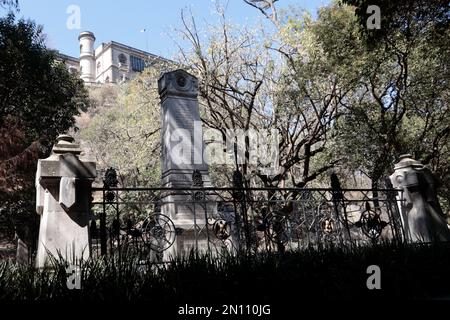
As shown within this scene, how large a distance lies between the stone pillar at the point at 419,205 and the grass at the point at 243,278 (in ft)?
7.10

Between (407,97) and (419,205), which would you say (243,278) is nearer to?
(419,205)

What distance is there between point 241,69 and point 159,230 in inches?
555

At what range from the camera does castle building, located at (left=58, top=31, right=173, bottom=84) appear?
89125 mm

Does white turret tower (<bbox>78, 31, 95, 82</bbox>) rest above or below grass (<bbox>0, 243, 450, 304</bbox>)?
above

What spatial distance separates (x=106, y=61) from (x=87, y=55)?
878 centimetres

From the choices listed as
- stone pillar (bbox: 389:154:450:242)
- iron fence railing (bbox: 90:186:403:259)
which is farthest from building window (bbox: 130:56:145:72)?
stone pillar (bbox: 389:154:450:242)

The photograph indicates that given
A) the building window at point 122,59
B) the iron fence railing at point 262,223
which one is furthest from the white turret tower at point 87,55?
the iron fence railing at point 262,223

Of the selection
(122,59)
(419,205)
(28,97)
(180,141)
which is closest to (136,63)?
(122,59)

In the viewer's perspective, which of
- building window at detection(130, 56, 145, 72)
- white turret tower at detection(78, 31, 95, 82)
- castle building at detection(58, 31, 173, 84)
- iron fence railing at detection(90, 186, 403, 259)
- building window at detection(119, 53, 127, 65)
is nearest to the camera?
iron fence railing at detection(90, 186, 403, 259)

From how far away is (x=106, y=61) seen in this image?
90.8 m

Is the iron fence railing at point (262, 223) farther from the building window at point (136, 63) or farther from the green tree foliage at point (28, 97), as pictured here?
the building window at point (136, 63)

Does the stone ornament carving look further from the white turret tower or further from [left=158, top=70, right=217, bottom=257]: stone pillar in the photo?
the white turret tower

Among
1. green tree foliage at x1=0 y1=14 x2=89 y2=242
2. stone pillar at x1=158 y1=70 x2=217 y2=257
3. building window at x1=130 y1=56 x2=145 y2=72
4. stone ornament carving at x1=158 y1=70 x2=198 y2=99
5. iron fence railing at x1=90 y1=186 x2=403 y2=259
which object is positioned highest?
building window at x1=130 y1=56 x2=145 y2=72

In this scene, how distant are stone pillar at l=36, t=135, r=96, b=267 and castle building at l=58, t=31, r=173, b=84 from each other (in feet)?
278
